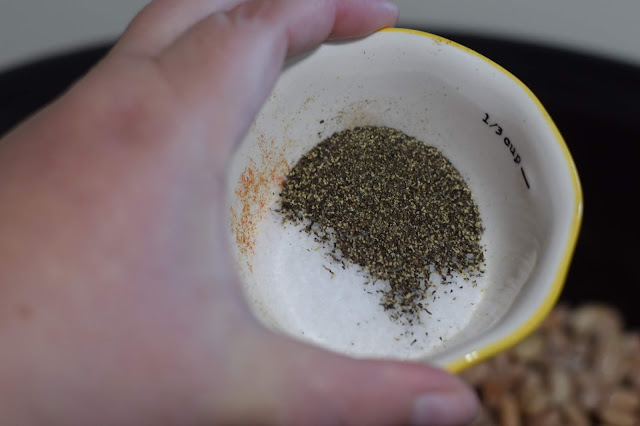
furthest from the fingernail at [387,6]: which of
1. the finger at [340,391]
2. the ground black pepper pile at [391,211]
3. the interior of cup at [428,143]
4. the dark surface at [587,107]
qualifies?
the finger at [340,391]

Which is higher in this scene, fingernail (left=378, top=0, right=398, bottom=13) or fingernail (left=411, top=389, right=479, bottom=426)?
fingernail (left=378, top=0, right=398, bottom=13)

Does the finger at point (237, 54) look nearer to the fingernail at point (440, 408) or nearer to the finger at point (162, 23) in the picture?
the finger at point (162, 23)

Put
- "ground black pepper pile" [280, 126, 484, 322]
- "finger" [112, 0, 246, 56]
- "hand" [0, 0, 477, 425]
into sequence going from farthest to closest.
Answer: "ground black pepper pile" [280, 126, 484, 322], "finger" [112, 0, 246, 56], "hand" [0, 0, 477, 425]

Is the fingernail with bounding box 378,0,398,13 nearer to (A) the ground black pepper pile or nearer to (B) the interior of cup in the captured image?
(B) the interior of cup

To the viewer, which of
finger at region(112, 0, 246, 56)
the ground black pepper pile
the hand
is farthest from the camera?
the ground black pepper pile

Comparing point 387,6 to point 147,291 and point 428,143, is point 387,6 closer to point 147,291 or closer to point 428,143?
point 428,143

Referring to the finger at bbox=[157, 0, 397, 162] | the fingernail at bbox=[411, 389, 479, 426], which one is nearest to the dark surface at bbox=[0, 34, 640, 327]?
the finger at bbox=[157, 0, 397, 162]

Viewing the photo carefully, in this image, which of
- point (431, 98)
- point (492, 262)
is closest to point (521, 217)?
point (492, 262)

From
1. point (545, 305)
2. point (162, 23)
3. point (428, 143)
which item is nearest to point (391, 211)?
point (428, 143)

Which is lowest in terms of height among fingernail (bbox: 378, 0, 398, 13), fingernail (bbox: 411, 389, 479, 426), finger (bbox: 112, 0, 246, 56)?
fingernail (bbox: 411, 389, 479, 426)
